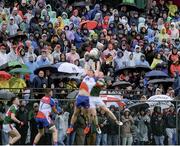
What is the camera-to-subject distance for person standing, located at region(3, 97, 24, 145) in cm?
2586

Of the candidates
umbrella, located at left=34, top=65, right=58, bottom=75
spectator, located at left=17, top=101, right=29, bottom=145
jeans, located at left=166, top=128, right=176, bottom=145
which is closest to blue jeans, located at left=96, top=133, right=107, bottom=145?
jeans, located at left=166, top=128, right=176, bottom=145

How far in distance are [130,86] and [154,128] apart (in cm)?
404

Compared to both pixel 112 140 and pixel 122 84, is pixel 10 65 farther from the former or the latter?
pixel 112 140

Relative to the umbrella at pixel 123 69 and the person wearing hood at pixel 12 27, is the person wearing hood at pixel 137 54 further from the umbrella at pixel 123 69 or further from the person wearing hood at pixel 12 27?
the person wearing hood at pixel 12 27

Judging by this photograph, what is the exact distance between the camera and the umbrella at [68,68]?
3034 cm

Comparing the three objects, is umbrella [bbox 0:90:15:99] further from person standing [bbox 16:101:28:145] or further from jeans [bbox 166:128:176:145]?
jeans [bbox 166:128:176:145]

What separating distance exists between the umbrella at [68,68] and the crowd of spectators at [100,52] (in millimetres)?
297

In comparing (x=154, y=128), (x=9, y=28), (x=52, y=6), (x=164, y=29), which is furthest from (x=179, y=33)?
(x=154, y=128)

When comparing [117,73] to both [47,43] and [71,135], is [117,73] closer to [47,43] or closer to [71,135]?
[47,43]

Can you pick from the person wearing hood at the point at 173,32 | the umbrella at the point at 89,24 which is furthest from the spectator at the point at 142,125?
the person wearing hood at the point at 173,32

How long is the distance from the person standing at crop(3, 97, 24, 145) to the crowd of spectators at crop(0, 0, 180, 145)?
1.05 feet

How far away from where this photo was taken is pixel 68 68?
3048 centimetres

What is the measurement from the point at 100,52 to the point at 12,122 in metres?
7.88

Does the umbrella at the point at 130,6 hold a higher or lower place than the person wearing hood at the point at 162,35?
higher
